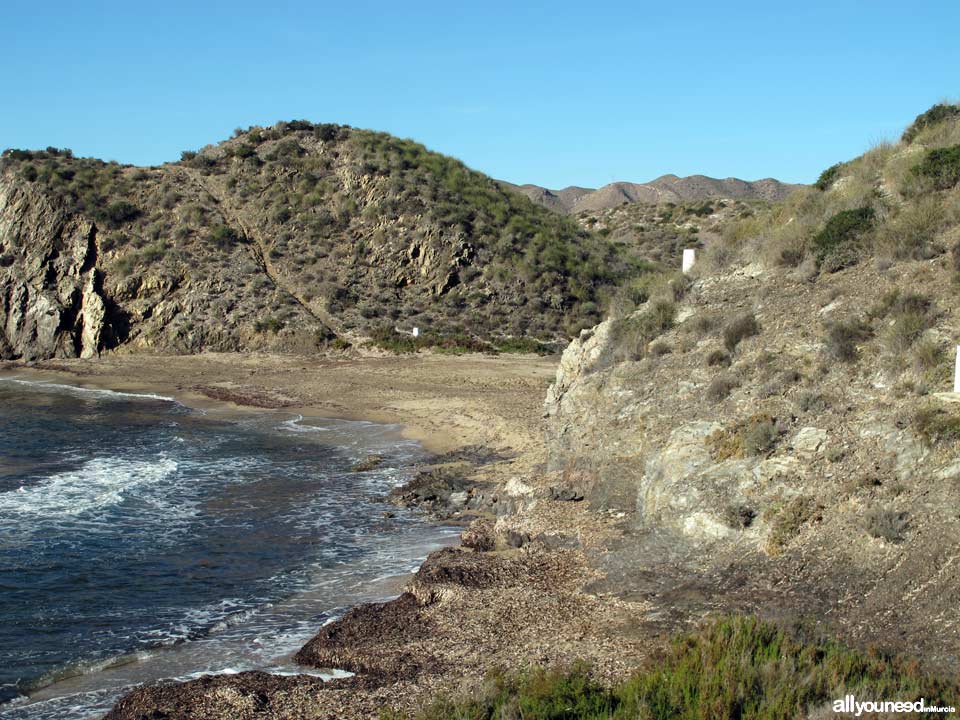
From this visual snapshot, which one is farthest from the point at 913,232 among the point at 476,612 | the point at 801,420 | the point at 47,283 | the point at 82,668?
the point at 47,283

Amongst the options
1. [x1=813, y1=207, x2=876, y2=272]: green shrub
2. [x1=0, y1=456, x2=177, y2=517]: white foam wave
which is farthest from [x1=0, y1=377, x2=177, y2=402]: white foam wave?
[x1=813, y1=207, x2=876, y2=272]: green shrub

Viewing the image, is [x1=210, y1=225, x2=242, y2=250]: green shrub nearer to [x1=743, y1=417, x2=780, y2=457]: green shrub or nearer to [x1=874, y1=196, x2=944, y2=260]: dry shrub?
[x1=874, y1=196, x2=944, y2=260]: dry shrub

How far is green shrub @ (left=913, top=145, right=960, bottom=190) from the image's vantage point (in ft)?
50.3

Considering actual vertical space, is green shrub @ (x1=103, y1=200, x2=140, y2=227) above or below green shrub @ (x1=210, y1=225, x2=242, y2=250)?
above

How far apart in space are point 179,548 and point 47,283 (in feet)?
111

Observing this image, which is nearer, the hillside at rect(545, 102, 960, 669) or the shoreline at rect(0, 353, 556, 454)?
the hillside at rect(545, 102, 960, 669)

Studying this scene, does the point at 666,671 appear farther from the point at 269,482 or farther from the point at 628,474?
the point at 269,482

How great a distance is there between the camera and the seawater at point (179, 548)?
976cm

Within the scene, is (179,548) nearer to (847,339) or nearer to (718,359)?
(718,359)

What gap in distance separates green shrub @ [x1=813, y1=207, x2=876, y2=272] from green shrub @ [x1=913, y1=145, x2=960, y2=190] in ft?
3.70

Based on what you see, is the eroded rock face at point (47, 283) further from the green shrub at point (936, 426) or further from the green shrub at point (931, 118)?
the green shrub at point (936, 426)

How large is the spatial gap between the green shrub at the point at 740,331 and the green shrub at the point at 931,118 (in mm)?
7328

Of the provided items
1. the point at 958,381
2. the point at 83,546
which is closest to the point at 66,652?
the point at 83,546

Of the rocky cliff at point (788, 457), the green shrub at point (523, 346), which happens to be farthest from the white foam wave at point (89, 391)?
the rocky cliff at point (788, 457)
